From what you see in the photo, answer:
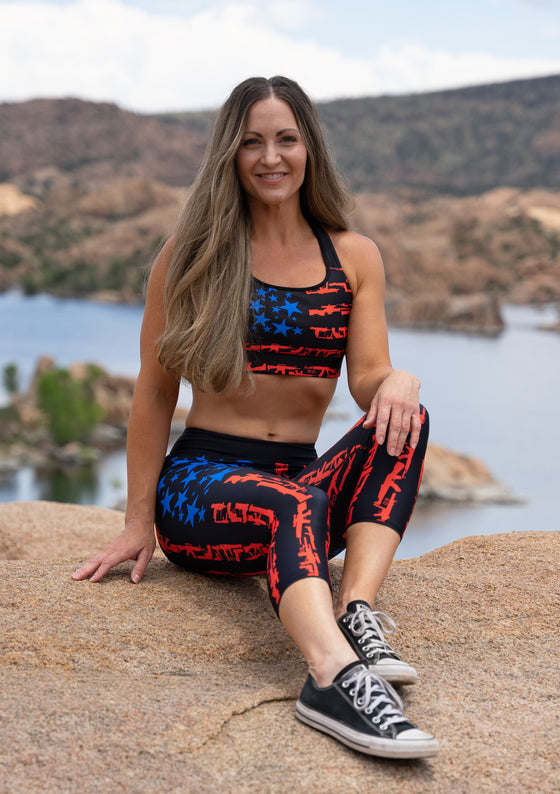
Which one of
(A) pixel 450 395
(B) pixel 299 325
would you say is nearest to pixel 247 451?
(B) pixel 299 325

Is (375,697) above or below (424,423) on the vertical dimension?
below

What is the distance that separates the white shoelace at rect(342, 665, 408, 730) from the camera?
1799mm

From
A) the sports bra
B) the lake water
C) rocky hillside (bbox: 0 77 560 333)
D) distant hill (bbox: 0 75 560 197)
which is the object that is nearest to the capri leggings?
the sports bra

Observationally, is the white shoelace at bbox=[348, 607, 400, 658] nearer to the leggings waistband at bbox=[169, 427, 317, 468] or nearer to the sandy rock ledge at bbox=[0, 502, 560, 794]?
the sandy rock ledge at bbox=[0, 502, 560, 794]

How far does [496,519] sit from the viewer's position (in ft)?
68.1

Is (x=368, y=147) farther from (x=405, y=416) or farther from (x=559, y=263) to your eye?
(x=405, y=416)

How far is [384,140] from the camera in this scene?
6644 cm

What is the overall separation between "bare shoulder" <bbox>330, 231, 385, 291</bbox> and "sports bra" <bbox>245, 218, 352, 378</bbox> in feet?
0.12

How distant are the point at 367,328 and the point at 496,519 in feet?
62.2

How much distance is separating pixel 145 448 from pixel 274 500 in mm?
631

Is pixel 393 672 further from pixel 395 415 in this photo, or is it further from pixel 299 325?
pixel 299 325

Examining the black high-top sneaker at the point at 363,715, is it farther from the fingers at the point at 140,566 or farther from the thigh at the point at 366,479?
the fingers at the point at 140,566

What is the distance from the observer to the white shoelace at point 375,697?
180cm

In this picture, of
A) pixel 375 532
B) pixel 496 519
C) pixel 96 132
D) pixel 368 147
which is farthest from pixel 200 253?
pixel 96 132
